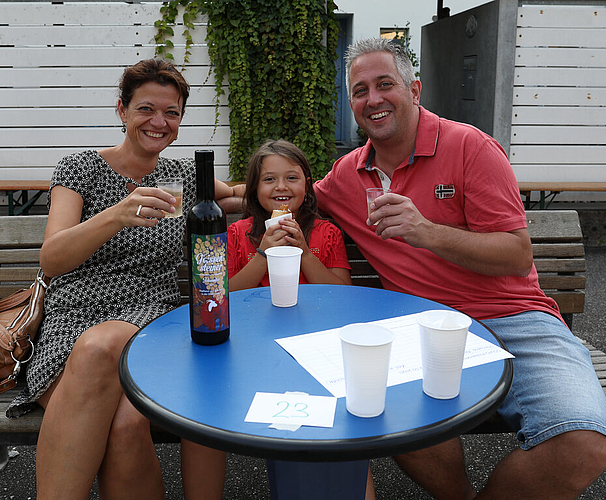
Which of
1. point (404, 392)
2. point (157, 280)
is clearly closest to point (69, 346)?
point (157, 280)

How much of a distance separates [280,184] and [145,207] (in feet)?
2.81

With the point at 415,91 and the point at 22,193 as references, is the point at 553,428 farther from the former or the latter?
the point at 22,193

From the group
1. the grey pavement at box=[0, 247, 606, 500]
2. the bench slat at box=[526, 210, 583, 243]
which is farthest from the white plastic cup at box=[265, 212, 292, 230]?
the bench slat at box=[526, 210, 583, 243]

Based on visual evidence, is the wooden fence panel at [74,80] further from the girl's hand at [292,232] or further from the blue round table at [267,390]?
the blue round table at [267,390]

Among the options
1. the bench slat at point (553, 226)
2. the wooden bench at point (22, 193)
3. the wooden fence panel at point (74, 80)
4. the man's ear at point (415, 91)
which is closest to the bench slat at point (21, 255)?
the man's ear at point (415, 91)

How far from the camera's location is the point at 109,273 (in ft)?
8.04

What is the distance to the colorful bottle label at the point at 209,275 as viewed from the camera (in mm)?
1447

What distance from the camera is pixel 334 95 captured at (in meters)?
6.38

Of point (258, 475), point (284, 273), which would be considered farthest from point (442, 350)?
point (258, 475)

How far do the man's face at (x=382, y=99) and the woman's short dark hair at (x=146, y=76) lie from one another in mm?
819

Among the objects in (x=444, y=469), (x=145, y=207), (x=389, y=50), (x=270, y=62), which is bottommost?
(x=444, y=469)

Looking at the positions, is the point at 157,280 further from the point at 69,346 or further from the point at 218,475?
the point at 218,475

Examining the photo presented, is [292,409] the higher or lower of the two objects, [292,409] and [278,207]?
the lower

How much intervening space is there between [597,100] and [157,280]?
21.3 feet
